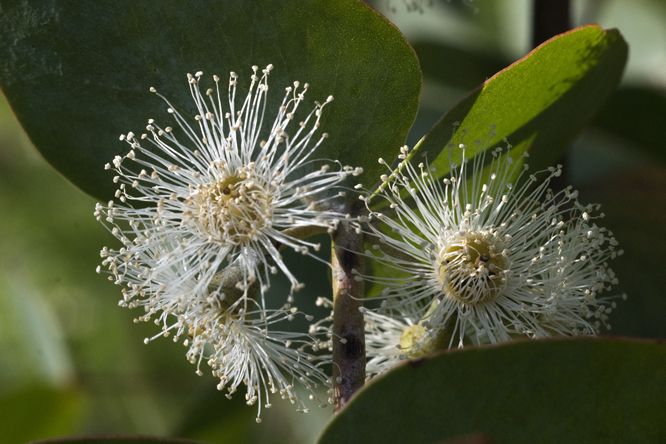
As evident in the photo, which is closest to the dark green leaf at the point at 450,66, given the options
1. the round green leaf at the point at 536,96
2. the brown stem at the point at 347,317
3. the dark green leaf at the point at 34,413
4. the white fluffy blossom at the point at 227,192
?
the round green leaf at the point at 536,96

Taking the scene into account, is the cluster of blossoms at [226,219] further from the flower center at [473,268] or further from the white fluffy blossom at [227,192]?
the flower center at [473,268]

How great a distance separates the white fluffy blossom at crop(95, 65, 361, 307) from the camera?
104cm

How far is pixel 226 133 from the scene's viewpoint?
121 cm

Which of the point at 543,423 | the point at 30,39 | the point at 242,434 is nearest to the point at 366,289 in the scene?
the point at 543,423

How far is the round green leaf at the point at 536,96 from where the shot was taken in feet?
3.30

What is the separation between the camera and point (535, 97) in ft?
3.46

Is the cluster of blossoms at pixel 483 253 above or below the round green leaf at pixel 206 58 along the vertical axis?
below

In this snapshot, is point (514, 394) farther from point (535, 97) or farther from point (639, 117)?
point (639, 117)

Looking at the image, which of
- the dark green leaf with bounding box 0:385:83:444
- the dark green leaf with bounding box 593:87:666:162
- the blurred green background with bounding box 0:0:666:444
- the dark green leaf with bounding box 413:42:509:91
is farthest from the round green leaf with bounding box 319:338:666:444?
the dark green leaf with bounding box 0:385:83:444

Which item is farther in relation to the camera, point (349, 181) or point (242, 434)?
point (242, 434)

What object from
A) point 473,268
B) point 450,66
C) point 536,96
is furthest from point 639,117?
point 473,268

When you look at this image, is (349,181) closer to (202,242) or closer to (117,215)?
(202,242)

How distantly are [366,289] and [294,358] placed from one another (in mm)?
178

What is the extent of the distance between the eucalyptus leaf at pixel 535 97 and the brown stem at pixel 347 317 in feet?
0.63
